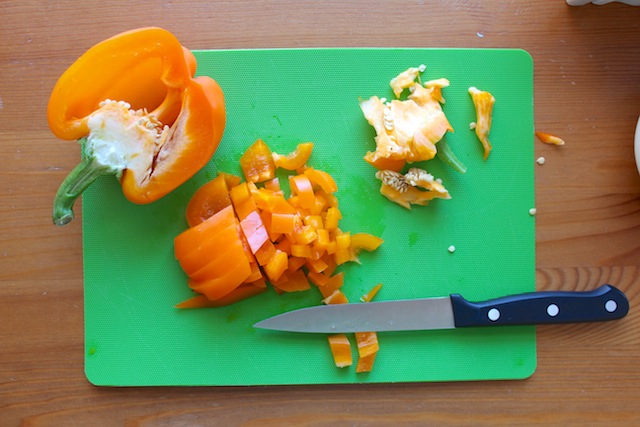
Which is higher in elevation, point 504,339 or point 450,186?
point 450,186

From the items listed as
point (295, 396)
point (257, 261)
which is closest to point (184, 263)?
point (257, 261)

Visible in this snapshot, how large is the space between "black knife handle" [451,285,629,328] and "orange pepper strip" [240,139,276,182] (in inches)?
20.8

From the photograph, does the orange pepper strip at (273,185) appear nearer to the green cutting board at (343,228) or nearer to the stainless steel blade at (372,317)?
the green cutting board at (343,228)

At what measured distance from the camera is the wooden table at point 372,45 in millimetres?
1464

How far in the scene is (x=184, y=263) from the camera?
4.58ft

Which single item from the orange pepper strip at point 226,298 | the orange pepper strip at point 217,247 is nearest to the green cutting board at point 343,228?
the orange pepper strip at point 226,298

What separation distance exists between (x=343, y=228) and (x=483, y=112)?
1.43 feet

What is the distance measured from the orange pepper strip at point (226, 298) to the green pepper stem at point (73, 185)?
0.33 m

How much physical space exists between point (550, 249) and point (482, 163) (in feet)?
0.88

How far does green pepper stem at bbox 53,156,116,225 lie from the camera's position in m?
1.31

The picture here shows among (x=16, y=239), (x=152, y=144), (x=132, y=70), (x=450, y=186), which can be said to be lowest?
(x=16, y=239)

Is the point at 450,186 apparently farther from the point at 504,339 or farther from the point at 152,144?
the point at 152,144

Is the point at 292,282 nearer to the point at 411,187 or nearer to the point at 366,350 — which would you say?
the point at 366,350

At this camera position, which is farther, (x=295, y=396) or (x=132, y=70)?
(x=295, y=396)
